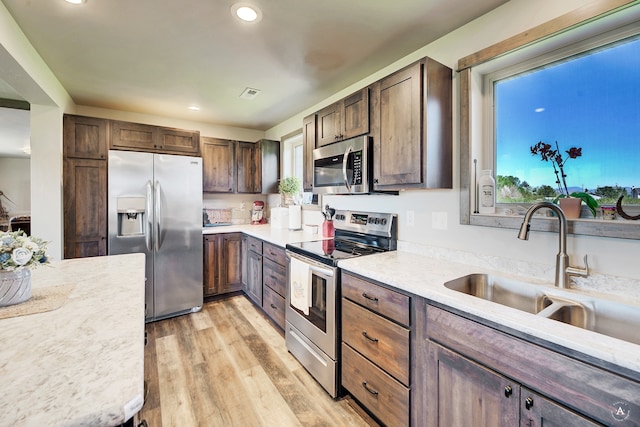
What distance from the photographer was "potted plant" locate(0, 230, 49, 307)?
3.53 ft

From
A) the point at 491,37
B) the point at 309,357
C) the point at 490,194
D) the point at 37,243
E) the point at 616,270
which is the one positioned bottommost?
the point at 309,357

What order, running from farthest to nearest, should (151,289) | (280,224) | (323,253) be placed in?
(280,224)
(151,289)
(323,253)

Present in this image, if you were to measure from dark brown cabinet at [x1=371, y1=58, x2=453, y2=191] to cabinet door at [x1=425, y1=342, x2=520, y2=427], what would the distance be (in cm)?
98

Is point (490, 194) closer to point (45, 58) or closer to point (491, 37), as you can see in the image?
point (491, 37)

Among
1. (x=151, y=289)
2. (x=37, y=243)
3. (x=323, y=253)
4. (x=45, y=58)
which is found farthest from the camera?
(x=151, y=289)

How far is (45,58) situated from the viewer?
2.22 meters

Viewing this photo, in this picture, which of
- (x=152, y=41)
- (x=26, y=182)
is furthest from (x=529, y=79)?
(x=26, y=182)

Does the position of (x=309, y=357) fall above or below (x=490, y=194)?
below

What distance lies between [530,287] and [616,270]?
0.34m

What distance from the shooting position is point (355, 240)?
2518 mm

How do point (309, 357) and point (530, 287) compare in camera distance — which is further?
point (309, 357)

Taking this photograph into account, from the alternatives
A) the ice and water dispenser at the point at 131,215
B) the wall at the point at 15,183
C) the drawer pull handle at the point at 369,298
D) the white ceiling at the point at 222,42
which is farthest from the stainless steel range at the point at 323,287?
the wall at the point at 15,183

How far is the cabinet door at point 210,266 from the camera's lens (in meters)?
3.50

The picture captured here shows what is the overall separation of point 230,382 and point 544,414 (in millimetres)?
1881
